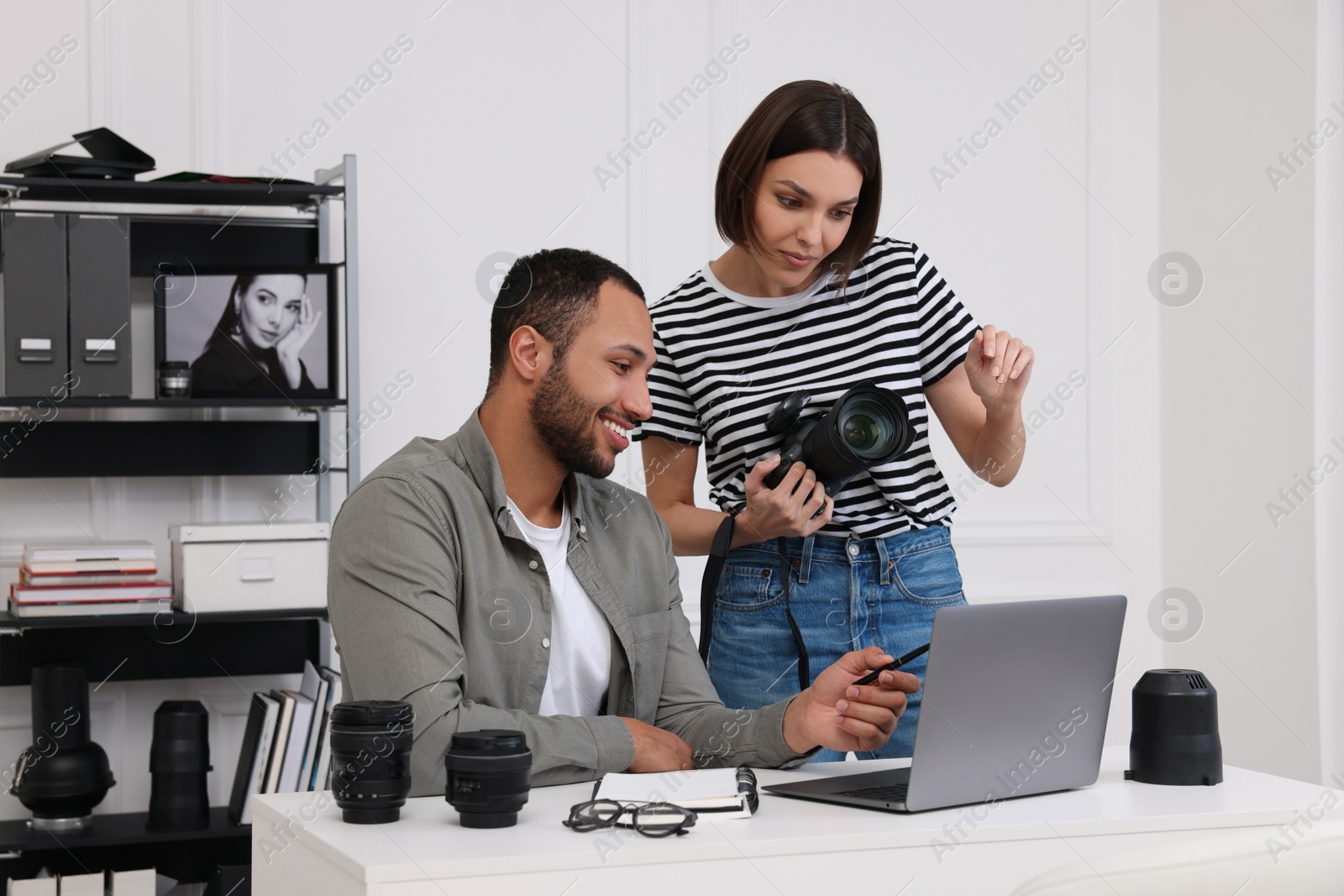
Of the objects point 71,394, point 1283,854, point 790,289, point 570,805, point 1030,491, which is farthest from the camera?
point 1030,491

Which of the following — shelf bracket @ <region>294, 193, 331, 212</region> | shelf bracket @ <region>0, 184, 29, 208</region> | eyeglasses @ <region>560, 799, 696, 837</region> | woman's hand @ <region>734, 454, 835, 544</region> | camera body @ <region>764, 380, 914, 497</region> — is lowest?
eyeglasses @ <region>560, 799, 696, 837</region>

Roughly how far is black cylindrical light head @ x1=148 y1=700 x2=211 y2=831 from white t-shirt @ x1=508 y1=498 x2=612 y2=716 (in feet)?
4.88

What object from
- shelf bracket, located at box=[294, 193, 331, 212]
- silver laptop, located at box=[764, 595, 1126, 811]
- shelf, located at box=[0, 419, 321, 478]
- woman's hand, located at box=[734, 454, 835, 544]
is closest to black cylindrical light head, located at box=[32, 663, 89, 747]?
shelf, located at box=[0, 419, 321, 478]

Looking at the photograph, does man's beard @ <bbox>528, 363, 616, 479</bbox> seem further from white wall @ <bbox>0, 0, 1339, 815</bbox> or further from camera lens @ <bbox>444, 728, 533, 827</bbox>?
white wall @ <bbox>0, 0, 1339, 815</bbox>

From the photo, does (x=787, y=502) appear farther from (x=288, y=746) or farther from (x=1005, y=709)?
(x=288, y=746)

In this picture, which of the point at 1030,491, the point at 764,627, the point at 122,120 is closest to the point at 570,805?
the point at 764,627

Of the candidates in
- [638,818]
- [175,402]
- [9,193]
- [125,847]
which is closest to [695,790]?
[638,818]

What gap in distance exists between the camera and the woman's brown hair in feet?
5.84

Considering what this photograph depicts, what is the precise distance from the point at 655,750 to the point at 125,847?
6.15 ft

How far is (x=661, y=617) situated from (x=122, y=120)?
6.75 ft

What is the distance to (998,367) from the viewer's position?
175 centimetres

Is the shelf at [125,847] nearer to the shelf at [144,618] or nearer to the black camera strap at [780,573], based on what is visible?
the shelf at [144,618]

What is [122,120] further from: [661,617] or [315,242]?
[661,617]

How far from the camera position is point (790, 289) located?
1.90 meters
